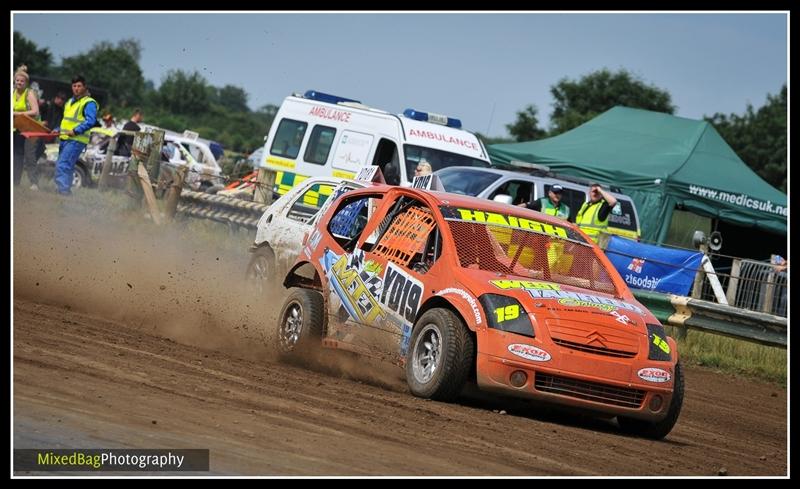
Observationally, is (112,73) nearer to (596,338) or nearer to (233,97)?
(233,97)

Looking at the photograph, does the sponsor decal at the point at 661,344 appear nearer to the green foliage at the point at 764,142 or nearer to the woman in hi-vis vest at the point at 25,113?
the woman in hi-vis vest at the point at 25,113

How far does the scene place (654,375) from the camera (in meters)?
9.01

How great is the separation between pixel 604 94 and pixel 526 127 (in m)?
10.1

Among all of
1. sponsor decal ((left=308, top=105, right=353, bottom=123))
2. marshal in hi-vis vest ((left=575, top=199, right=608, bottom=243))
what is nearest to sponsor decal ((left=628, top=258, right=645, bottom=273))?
marshal in hi-vis vest ((left=575, top=199, right=608, bottom=243))

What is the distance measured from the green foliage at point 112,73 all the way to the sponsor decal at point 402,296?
238 ft

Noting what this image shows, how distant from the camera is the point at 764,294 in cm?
1616

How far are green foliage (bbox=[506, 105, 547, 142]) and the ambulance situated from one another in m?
37.7

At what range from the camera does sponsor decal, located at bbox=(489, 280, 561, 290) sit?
30.2ft

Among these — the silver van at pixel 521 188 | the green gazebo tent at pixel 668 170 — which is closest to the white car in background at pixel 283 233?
the silver van at pixel 521 188

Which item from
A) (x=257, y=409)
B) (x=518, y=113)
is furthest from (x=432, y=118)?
(x=518, y=113)

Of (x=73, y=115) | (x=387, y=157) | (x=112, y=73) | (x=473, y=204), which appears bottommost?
(x=473, y=204)
